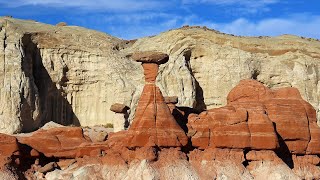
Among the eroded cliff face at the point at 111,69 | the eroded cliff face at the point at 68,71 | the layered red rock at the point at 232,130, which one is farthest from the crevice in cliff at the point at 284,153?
the eroded cliff face at the point at 68,71

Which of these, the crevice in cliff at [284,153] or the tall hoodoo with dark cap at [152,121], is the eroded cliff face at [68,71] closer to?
the tall hoodoo with dark cap at [152,121]

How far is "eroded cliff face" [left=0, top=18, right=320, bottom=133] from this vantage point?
5475cm

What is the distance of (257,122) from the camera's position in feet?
150

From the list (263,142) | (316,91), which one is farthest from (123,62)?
(263,142)

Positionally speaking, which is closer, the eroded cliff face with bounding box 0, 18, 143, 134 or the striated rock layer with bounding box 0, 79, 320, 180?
the striated rock layer with bounding box 0, 79, 320, 180

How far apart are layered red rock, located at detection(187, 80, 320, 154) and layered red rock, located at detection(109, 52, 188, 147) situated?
5.96 feet

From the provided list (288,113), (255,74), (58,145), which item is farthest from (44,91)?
(288,113)

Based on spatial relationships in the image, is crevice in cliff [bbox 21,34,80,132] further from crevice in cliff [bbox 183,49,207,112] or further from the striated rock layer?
the striated rock layer

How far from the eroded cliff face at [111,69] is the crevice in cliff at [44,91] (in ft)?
0.23

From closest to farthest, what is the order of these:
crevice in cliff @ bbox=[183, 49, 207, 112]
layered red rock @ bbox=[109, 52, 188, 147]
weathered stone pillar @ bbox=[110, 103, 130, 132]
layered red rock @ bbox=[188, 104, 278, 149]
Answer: layered red rock @ bbox=[109, 52, 188, 147], layered red rock @ bbox=[188, 104, 278, 149], weathered stone pillar @ bbox=[110, 103, 130, 132], crevice in cliff @ bbox=[183, 49, 207, 112]

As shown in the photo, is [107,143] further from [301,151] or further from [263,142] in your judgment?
[301,151]

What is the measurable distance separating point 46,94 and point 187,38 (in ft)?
40.1

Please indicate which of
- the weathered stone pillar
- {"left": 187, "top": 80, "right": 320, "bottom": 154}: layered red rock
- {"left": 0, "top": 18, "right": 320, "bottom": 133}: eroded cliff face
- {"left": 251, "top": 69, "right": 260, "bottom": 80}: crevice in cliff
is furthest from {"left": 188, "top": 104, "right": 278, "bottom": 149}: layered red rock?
{"left": 251, "top": 69, "right": 260, "bottom": 80}: crevice in cliff

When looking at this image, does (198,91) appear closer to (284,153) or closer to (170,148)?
(284,153)
